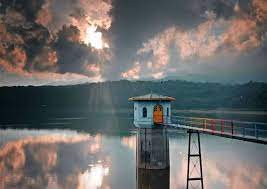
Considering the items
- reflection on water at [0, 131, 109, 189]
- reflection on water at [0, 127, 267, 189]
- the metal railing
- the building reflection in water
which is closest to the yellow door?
the metal railing

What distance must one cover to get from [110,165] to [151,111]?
46.7 feet

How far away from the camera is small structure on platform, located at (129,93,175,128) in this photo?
91.7ft

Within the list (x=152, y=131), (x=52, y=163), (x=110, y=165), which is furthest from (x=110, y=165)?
(x=152, y=131)

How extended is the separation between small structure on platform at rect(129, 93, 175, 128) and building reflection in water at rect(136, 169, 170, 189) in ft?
12.7

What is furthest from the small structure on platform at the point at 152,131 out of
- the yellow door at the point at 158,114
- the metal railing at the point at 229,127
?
the metal railing at the point at 229,127

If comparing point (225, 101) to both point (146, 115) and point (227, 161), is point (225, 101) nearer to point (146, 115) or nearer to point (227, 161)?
point (227, 161)

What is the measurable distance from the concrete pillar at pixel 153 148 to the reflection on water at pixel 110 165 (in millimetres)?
965

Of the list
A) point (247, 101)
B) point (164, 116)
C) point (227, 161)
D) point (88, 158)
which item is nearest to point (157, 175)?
point (164, 116)

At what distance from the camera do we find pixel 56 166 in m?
41.0

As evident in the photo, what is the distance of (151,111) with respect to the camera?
2816 centimetres

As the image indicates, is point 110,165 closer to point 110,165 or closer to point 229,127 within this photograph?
point 110,165

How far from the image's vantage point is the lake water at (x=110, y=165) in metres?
30.7

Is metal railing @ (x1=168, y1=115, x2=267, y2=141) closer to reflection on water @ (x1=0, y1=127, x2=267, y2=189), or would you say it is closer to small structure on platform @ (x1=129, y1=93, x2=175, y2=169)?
small structure on platform @ (x1=129, y1=93, x2=175, y2=169)

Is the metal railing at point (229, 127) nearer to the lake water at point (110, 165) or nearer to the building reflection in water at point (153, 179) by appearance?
the lake water at point (110, 165)
